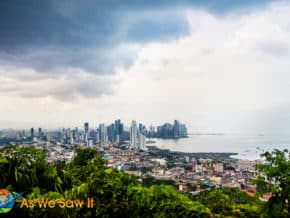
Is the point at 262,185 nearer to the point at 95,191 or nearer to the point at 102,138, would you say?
the point at 95,191

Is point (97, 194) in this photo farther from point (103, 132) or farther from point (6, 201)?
point (103, 132)

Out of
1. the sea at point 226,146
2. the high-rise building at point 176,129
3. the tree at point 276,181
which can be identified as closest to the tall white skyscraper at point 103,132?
the sea at point 226,146

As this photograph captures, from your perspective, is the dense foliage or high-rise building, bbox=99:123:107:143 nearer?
the dense foliage

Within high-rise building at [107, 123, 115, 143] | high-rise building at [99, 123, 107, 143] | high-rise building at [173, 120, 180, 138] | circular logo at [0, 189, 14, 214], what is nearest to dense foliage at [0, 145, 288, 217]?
circular logo at [0, 189, 14, 214]

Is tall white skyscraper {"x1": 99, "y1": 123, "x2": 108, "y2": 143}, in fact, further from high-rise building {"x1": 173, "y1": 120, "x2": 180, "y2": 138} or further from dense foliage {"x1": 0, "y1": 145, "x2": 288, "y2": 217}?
dense foliage {"x1": 0, "y1": 145, "x2": 288, "y2": 217}

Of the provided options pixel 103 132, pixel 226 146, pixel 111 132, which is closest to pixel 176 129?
pixel 226 146
